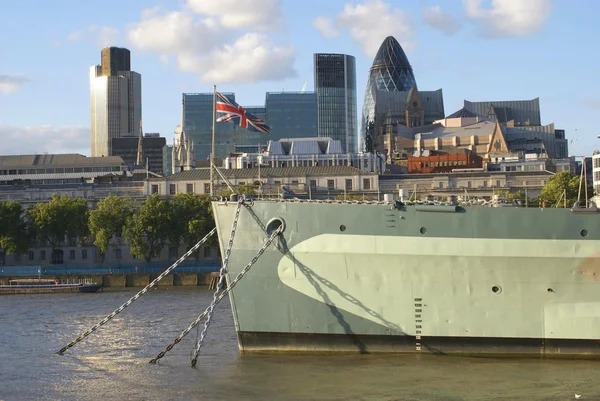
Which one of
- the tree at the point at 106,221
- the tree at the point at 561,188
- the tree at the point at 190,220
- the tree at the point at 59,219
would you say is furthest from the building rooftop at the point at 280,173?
the tree at the point at 561,188

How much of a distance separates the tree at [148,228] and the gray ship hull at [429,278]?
278 feet

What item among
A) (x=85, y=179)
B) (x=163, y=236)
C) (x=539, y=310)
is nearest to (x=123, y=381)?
(x=539, y=310)

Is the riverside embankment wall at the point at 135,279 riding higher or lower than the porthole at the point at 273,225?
lower

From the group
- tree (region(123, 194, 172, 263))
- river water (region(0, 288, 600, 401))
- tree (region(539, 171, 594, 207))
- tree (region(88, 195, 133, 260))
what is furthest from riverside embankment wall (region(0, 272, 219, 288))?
river water (region(0, 288, 600, 401))

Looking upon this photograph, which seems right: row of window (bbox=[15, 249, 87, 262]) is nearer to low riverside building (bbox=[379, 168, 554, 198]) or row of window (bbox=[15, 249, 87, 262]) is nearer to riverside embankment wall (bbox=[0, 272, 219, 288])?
riverside embankment wall (bbox=[0, 272, 219, 288])

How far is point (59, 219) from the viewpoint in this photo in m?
136

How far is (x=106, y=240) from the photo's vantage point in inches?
5059

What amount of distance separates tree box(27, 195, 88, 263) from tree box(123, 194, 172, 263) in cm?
1073

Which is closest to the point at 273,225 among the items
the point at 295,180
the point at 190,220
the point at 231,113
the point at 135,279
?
the point at 231,113

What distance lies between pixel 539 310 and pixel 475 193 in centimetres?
12147

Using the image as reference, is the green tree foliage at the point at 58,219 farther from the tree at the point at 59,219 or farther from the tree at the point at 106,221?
the tree at the point at 106,221

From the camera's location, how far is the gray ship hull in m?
40.3

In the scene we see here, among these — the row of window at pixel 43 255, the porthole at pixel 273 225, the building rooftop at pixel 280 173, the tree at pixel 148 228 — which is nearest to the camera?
the porthole at pixel 273 225

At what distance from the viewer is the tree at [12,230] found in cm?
13075
